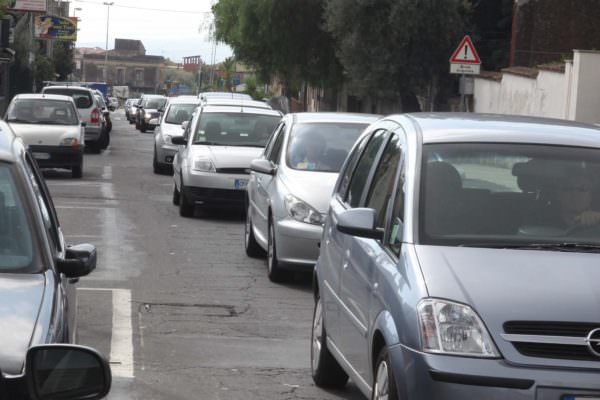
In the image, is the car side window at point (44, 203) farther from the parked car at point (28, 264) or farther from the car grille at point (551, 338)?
the car grille at point (551, 338)

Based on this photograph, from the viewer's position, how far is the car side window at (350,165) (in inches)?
307

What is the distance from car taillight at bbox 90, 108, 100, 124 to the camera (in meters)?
34.8

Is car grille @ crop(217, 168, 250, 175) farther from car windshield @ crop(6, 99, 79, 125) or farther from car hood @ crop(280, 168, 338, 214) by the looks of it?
car windshield @ crop(6, 99, 79, 125)

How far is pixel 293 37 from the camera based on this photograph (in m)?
50.6

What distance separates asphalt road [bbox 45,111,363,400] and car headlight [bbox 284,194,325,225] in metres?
0.68

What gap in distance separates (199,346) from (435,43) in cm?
3359

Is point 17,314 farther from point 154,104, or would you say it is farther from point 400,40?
point 154,104

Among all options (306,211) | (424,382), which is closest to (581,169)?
(424,382)

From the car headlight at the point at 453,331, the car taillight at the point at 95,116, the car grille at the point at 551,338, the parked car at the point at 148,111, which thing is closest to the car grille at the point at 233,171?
the car headlight at the point at 453,331

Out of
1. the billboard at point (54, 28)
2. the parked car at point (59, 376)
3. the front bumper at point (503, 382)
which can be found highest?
the billboard at point (54, 28)

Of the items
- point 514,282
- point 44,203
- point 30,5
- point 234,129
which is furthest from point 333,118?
point 30,5

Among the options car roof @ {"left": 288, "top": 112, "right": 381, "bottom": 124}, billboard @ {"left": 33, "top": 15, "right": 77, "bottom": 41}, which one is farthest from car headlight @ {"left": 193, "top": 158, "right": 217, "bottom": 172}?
billboard @ {"left": 33, "top": 15, "right": 77, "bottom": 41}

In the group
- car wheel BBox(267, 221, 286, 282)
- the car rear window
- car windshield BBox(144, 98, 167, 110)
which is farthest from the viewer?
car windshield BBox(144, 98, 167, 110)

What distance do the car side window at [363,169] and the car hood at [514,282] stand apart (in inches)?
62.0
